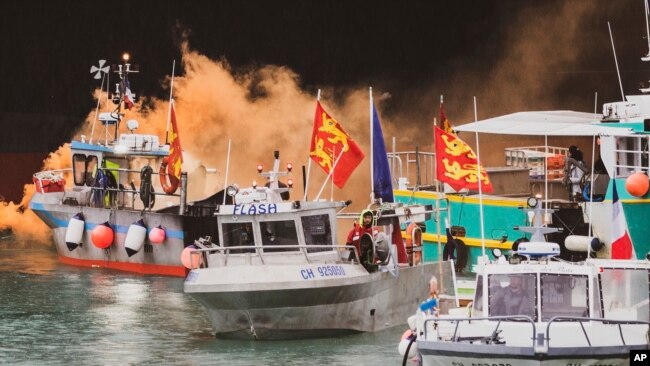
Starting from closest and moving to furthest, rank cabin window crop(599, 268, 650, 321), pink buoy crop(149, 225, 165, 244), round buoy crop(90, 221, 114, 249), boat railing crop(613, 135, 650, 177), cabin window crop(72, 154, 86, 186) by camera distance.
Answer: cabin window crop(599, 268, 650, 321) → boat railing crop(613, 135, 650, 177) → pink buoy crop(149, 225, 165, 244) → round buoy crop(90, 221, 114, 249) → cabin window crop(72, 154, 86, 186)

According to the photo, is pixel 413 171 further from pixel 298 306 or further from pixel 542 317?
pixel 542 317

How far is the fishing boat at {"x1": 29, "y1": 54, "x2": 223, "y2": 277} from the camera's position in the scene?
3491 cm

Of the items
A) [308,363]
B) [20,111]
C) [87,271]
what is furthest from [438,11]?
[308,363]

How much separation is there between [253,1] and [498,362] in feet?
130

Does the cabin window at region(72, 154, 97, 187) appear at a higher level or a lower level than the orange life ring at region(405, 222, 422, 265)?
higher

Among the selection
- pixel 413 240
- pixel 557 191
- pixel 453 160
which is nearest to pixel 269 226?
pixel 453 160

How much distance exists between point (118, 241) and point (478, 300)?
1993cm

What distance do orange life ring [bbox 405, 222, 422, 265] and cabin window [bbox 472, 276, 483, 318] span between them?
27.8 feet

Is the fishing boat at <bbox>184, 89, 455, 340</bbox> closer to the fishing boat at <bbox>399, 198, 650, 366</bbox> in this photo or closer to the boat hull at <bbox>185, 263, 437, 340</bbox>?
the boat hull at <bbox>185, 263, 437, 340</bbox>

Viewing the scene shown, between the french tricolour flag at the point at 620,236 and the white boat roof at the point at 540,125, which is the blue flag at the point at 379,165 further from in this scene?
the white boat roof at the point at 540,125

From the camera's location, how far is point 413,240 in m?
27.0

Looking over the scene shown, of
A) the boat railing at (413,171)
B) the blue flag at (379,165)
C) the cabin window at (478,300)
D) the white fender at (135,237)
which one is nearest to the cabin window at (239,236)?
the blue flag at (379,165)

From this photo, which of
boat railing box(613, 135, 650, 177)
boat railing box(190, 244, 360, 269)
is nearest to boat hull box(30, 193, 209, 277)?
boat railing box(190, 244, 360, 269)

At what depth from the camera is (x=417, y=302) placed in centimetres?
2638
